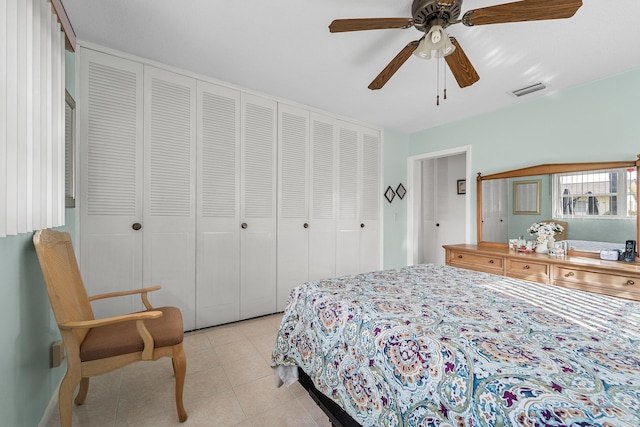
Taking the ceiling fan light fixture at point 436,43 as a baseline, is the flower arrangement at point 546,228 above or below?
below

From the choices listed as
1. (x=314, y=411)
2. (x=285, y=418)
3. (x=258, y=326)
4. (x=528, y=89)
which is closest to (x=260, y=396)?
(x=285, y=418)

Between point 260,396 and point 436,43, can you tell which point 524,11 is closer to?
point 436,43

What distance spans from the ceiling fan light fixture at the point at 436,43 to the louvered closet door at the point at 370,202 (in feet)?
7.54

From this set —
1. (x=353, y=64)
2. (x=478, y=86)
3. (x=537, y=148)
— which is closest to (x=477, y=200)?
(x=537, y=148)

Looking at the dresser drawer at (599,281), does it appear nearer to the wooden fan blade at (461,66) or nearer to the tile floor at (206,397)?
the wooden fan blade at (461,66)

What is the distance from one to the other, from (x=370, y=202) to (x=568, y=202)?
87.0 inches

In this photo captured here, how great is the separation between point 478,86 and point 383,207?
6.43 feet

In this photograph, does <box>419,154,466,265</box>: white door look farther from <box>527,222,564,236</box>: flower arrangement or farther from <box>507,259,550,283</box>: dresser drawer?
<box>507,259,550,283</box>: dresser drawer

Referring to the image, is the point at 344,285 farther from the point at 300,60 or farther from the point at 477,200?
the point at 477,200

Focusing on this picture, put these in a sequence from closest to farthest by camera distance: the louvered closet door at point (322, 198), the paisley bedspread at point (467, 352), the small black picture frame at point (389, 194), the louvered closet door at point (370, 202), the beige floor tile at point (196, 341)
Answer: the paisley bedspread at point (467, 352) < the beige floor tile at point (196, 341) < the louvered closet door at point (322, 198) < the louvered closet door at point (370, 202) < the small black picture frame at point (389, 194)

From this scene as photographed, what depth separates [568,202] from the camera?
280 centimetres

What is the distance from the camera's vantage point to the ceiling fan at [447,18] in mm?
1338

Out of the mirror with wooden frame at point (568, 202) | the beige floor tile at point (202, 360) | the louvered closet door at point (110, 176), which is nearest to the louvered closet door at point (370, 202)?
the mirror with wooden frame at point (568, 202)

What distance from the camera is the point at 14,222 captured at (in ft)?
3.60
